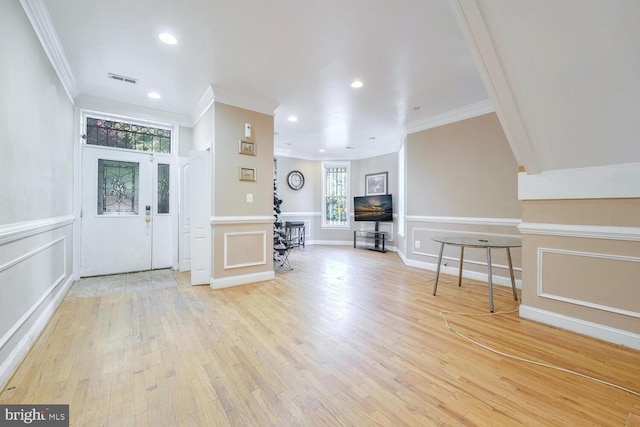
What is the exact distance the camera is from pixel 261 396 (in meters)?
1.47

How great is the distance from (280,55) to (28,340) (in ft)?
10.6

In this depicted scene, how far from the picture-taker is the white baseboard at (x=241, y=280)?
11.3 feet

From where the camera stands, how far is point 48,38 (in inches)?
88.2

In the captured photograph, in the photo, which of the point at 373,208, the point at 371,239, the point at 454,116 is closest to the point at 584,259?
the point at 454,116

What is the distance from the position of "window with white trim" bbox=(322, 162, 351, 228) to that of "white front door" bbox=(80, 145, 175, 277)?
166 inches

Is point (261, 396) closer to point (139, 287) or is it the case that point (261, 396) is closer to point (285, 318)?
point (285, 318)

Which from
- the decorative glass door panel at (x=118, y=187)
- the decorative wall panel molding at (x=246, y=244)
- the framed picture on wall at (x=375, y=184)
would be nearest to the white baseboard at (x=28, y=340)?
the decorative glass door panel at (x=118, y=187)

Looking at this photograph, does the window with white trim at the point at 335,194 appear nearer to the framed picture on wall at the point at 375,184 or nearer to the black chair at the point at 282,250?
the framed picture on wall at the point at 375,184

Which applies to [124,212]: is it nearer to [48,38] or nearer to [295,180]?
[48,38]

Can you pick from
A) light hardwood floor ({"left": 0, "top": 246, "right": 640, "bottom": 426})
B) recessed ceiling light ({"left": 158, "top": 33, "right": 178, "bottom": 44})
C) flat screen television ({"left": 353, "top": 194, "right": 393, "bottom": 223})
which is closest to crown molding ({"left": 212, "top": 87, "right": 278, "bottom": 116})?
recessed ceiling light ({"left": 158, "top": 33, "right": 178, "bottom": 44})

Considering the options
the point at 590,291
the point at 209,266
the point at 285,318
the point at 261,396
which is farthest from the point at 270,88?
the point at 590,291

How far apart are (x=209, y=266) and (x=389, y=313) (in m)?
2.52

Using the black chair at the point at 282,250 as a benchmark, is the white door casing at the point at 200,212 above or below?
above

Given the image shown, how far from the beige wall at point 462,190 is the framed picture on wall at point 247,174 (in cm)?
285
